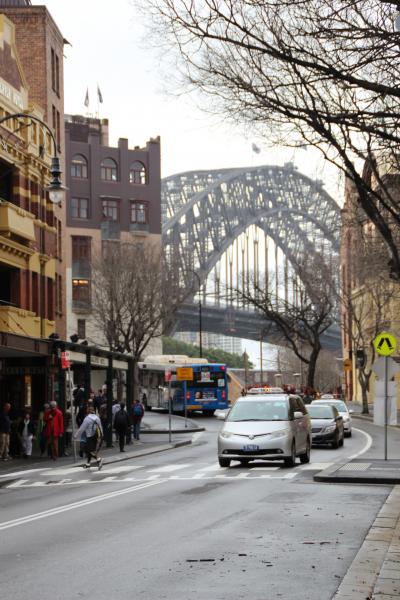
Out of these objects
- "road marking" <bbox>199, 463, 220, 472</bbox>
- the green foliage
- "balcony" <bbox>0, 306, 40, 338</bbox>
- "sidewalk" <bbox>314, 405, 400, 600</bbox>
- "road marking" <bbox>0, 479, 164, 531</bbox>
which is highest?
the green foliage

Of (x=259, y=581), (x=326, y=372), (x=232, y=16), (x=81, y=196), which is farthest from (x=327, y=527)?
(x=326, y=372)

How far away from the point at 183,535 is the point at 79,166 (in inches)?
4074

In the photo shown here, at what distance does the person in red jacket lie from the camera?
35.7 m

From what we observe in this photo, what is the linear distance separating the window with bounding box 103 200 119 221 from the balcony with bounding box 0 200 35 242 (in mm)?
70095

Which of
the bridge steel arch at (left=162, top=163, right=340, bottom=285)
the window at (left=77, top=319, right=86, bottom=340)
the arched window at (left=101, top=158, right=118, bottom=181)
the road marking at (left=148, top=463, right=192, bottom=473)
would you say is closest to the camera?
the road marking at (left=148, top=463, right=192, bottom=473)

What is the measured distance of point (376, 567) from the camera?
11633mm

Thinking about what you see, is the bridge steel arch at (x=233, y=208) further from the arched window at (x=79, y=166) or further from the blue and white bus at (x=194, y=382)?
the blue and white bus at (x=194, y=382)

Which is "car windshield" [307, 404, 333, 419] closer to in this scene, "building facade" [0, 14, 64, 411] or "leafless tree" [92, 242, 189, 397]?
"building facade" [0, 14, 64, 411]

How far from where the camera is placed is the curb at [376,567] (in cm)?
1005

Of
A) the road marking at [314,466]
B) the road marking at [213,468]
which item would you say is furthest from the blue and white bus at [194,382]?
the road marking at [314,466]

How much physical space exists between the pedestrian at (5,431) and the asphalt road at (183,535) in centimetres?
762

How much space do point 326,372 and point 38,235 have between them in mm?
100532

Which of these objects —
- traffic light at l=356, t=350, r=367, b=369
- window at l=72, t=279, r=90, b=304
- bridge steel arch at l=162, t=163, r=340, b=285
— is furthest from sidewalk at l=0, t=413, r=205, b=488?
bridge steel arch at l=162, t=163, r=340, b=285

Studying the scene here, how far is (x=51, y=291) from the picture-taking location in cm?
5031
